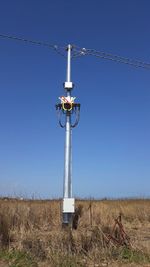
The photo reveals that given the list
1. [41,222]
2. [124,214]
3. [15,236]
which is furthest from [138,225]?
[15,236]

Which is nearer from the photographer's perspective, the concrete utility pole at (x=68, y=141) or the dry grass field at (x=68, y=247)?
the dry grass field at (x=68, y=247)

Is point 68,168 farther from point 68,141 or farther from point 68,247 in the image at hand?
point 68,247

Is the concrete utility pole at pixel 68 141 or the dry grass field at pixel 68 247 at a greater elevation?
the concrete utility pole at pixel 68 141

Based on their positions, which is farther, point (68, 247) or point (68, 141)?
point (68, 141)

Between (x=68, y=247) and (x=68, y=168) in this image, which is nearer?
(x=68, y=247)

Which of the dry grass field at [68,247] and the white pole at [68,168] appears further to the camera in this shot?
the white pole at [68,168]

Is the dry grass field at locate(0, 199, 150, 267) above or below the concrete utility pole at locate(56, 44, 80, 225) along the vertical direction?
below

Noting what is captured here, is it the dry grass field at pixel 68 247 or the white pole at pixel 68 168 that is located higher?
the white pole at pixel 68 168

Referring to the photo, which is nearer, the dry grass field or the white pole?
the dry grass field

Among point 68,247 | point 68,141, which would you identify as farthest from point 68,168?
point 68,247

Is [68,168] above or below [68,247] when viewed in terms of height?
above

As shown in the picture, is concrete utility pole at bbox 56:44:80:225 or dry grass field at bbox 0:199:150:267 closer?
dry grass field at bbox 0:199:150:267

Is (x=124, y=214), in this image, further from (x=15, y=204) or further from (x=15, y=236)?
(x=15, y=236)

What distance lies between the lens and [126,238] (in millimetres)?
12945
